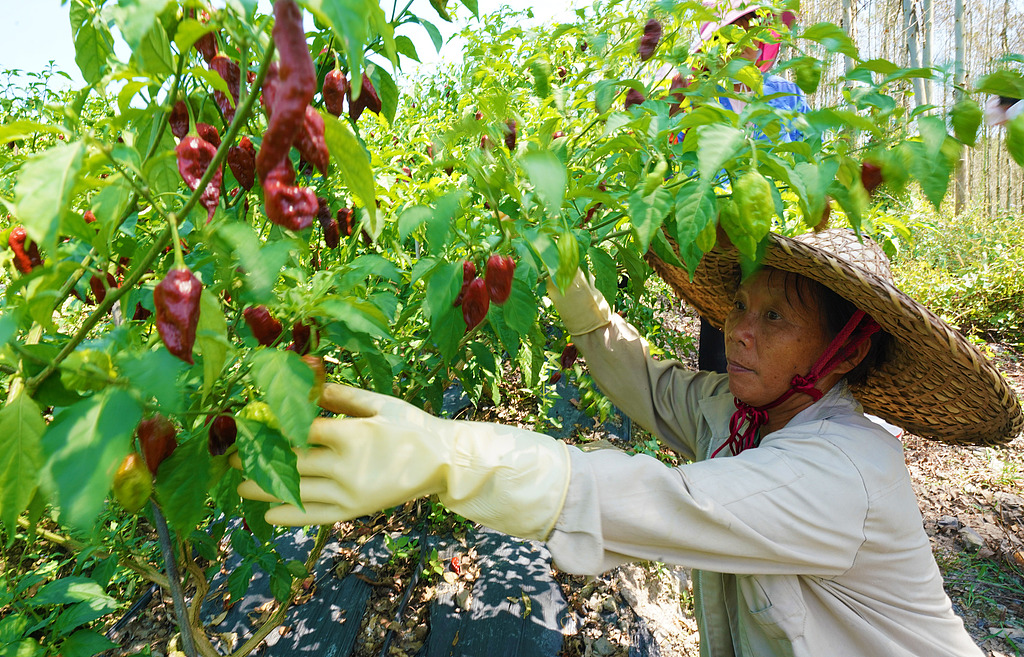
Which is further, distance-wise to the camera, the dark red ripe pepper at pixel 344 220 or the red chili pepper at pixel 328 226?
the dark red ripe pepper at pixel 344 220

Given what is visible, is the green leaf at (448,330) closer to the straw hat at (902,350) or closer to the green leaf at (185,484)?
the green leaf at (185,484)

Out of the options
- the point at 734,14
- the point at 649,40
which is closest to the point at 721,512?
the point at 649,40

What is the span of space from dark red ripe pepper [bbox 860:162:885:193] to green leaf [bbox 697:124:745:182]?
362mm

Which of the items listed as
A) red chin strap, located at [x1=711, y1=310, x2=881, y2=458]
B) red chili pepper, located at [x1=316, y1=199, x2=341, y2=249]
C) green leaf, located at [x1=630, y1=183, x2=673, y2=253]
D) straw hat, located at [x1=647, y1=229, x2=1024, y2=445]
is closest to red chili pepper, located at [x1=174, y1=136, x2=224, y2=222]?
red chili pepper, located at [x1=316, y1=199, x2=341, y2=249]

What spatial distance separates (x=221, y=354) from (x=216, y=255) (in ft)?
0.49

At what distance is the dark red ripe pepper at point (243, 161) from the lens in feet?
2.55

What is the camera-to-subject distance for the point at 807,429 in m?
1.22

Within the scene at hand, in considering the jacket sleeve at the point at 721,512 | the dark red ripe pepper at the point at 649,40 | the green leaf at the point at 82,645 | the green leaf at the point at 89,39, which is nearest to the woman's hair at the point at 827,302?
the jacket sleeve at the point at 721,512

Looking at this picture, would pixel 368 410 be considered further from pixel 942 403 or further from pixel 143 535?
pixel 143 535

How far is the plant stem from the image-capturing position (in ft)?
3.29

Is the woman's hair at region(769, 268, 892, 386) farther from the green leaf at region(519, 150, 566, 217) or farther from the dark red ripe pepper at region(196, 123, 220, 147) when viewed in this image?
the dark red ripe pepper at region(196, 123, 220, 147)

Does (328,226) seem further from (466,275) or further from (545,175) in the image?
(545,175)

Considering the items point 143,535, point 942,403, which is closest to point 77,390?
point 942,403

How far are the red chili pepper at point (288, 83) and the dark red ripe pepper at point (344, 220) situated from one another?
0.73 metres
